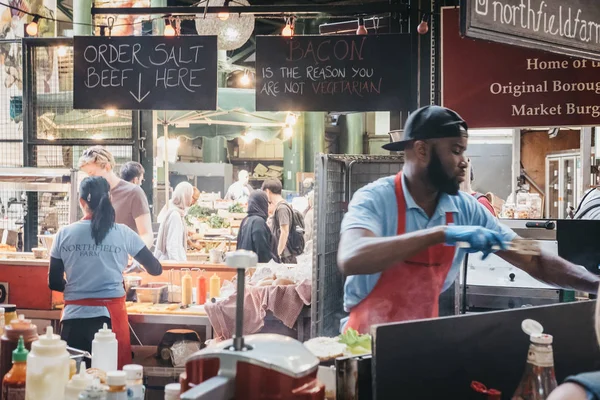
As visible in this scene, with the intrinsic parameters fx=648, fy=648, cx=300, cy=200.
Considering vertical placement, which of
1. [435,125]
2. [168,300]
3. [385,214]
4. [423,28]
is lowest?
[168,300]

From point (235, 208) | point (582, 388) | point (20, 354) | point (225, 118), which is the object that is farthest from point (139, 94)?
point (235, 208)

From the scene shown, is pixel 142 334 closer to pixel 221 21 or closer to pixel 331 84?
pixel 331 84

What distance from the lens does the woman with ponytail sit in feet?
14.8

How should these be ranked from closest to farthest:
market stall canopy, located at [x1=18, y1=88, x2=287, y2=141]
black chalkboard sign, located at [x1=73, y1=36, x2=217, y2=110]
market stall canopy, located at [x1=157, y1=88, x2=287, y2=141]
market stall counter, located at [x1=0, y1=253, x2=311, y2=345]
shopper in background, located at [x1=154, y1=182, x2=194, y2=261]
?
market stall counter, located at [x1=0, y1=253, x2=311, y2=345] < black chalkboard sign, located at [x1=73, y1=36, x2=217, y2=110] < shopper in background, located at [x1=154, y1=182, x2=194, y2=261] < market stall canopy, located at [x1=18, y1=88, x2=287, y2=141] < market stall canopy, located at [x1=157, y1=88, x2=287, y2=141]

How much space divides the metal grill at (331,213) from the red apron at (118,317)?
4.54ft

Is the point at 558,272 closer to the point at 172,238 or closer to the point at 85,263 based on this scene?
the point at 85,263

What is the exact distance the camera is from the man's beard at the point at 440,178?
9.60 ft

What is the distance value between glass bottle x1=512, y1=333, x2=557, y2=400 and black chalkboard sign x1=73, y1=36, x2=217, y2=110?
15.0 feet

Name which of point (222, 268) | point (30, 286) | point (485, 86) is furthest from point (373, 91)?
point (30, 286)

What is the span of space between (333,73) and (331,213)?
1.45 meters

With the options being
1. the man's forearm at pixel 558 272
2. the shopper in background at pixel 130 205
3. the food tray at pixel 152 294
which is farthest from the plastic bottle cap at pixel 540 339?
the shopper in background at pixel 130 205

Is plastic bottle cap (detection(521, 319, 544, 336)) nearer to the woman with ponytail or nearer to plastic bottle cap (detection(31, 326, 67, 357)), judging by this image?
plastic bottle cap (detection(31, 326, 67, 357))

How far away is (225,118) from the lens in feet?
33.9

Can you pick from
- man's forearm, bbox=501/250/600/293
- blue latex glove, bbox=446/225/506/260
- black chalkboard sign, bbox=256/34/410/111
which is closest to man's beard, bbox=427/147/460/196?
man's forearm, bbox=501/250/600/293
